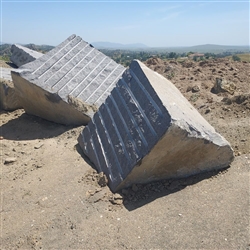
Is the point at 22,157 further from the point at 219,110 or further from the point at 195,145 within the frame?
the point at 219,110

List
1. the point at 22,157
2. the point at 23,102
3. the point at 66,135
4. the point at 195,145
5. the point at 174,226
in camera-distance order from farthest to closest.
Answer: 1. the point at 23,102
2. the point at 66,135
3. the point at 22,157
4. the point at 195,145
5. the point at 174,226

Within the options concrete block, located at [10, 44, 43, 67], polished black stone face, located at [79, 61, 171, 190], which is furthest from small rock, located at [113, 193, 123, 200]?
concrete block, located at [10, 44, 43, 67]

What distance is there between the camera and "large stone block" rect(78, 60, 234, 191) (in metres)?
3.19

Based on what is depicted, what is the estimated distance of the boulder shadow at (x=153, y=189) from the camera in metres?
3.33

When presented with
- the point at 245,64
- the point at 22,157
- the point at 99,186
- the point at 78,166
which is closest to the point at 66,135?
the point at 22,157

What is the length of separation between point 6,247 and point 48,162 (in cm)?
167

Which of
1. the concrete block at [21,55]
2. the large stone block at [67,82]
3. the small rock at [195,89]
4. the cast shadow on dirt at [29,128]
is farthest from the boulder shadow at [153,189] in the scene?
the concrete block at [21,55]

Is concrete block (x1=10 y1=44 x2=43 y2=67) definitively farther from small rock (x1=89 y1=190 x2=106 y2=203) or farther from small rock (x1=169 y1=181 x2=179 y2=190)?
small rock (x1=169 y1=181 x2=179 y2=190)

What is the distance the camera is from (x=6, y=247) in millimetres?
3115

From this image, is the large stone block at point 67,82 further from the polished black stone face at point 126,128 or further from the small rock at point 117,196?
the small rock at point 117,196

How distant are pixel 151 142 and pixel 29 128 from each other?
388 centimetres

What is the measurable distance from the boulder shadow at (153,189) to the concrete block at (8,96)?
4.81 metres

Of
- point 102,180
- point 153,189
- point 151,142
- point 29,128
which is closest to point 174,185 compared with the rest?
point 153,189

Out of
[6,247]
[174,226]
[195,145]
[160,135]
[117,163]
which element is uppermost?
[160,135]
